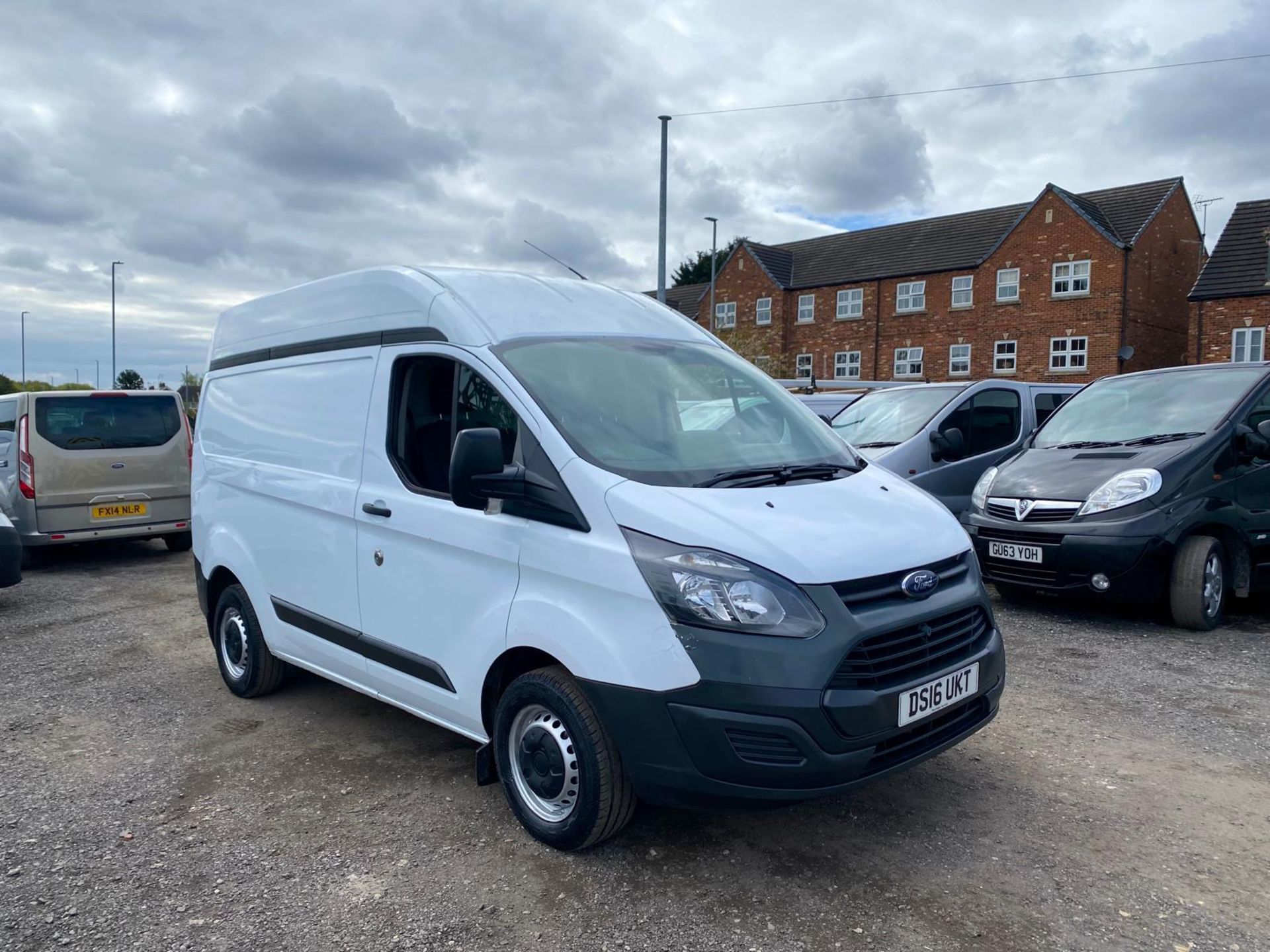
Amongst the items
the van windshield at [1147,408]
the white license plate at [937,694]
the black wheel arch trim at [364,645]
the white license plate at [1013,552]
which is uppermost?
the van windshield at [1147,408]

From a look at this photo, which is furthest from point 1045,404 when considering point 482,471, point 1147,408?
point 482,471

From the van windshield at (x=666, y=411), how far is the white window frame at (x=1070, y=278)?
112 ft

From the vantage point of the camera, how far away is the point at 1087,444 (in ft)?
23.1

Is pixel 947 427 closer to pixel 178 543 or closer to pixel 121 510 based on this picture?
pixel 121 510

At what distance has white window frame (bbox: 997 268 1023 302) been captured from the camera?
35844mm

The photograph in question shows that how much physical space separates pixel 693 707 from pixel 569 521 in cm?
73

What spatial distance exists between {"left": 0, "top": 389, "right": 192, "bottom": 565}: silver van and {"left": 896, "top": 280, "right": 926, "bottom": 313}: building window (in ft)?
112

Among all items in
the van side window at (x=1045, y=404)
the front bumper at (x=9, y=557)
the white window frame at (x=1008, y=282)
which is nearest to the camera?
the front bumper at (x=9, y=557)

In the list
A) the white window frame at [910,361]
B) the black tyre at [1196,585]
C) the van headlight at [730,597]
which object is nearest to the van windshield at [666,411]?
the van headlight at [730,597]

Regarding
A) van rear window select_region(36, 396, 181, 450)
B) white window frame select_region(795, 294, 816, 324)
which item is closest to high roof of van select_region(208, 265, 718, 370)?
van rear window select_region(36, 396, 181, 450)

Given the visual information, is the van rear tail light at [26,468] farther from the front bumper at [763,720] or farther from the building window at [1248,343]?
the building window at [1248,343]

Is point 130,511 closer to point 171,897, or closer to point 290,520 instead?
point 290,520

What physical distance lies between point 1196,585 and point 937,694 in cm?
398

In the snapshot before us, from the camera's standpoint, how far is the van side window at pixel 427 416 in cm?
→ 379
